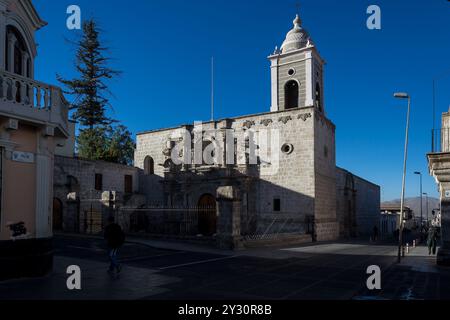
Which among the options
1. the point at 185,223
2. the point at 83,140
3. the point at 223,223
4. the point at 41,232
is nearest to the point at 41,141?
the point at 41,232

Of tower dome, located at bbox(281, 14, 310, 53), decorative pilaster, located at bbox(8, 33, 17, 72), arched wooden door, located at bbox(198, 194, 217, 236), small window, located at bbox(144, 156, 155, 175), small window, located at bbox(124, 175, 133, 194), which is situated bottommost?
arched wooden door, located at bbox(198, 194, 217, 236)

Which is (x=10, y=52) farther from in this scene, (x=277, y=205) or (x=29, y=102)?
(x=277, y=205)

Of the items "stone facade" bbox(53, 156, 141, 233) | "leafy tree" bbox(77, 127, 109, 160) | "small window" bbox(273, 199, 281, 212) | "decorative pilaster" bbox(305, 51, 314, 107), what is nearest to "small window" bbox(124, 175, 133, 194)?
"stone facade" bbox(53, 156, 141, 233)

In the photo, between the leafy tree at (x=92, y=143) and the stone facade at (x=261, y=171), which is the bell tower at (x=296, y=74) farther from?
the leafy tree at (x=92, y=143)

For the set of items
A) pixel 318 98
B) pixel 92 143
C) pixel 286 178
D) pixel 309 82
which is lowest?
pixel 286 178

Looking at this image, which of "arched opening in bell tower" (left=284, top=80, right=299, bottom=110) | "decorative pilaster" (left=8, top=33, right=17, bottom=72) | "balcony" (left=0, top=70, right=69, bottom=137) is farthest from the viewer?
"arched opening in bell tower" (left=284, top=80, right=299, bottom=110)

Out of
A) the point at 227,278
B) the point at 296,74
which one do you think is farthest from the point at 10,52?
the point at 296,74

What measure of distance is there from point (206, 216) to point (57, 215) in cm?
926

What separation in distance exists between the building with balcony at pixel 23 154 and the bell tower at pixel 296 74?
55.3 feet

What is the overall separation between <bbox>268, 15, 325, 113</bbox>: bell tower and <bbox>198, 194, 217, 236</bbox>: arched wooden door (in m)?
7.46

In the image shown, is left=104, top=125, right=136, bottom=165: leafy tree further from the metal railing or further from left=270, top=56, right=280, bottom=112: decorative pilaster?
the metal railing

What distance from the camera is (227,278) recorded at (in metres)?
9.30

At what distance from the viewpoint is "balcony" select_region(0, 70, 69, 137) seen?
8.43 m
